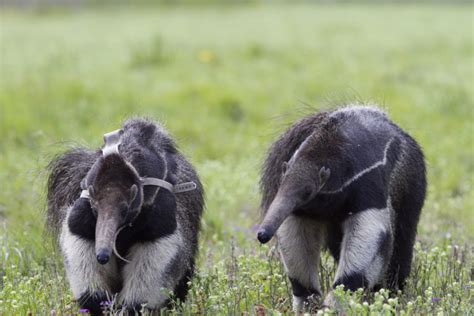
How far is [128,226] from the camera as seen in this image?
518cm

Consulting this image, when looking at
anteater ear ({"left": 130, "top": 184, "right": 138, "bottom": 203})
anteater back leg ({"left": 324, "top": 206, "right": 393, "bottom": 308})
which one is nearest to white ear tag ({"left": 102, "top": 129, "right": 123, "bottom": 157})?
anteater ear ({"left": 130, "top": 184, "right": 138, "bottom": 203})

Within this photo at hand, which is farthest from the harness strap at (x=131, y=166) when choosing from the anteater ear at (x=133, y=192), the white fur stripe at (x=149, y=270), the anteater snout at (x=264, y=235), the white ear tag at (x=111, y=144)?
the anteater snout at (x=264, y=235)

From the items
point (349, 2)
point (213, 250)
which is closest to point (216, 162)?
point (213, 250)

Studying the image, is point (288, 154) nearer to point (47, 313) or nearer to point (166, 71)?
point (47, 313)

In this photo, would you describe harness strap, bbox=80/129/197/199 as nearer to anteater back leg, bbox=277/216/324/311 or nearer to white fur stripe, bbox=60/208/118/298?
white fur stripe, bbox=60/208/118/298

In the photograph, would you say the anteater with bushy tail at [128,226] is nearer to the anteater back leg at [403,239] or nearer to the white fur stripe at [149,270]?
the white fur stripe at [149,270]

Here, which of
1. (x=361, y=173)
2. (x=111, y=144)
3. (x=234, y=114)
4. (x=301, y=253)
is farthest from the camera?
(x=234, y=114)

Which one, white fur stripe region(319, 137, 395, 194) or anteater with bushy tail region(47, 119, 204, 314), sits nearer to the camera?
anteater with bushy tail region(47, 119, 204, 314)

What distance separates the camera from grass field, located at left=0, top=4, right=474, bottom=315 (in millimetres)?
6137

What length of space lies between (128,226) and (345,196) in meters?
1.37

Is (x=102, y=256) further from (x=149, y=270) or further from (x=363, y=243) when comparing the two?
(x=363, y=243)

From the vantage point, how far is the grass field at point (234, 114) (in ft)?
20.1

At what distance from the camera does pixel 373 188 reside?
17.6ft

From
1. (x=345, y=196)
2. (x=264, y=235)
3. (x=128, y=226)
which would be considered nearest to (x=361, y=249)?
(x=345, y=196)
